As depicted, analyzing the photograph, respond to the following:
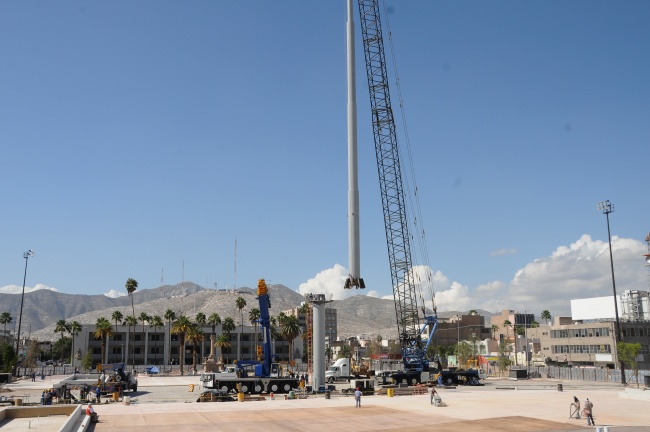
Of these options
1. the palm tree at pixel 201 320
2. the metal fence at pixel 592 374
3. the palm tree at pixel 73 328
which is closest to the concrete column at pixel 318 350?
the metal fence at pixel 592 374

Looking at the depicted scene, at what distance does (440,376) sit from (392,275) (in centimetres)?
2178

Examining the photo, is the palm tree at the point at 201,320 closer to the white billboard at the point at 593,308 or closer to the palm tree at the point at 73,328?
the palm tree at the point at 73,328

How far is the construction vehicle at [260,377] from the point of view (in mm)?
68500

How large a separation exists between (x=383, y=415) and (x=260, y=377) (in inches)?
1014

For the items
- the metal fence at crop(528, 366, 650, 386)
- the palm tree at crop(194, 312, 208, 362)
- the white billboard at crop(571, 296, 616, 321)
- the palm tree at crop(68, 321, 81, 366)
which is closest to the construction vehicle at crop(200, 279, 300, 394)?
the metal fence at crop(528, 366, 650, 386)

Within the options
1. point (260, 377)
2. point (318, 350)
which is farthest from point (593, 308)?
point (260, 377)

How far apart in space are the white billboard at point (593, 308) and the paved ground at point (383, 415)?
95498 mm

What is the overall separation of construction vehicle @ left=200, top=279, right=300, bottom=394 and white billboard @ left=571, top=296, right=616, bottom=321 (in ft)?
356

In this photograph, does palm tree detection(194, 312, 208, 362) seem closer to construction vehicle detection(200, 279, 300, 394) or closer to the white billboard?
construction vehicle detection(200, 279, 300, 394)

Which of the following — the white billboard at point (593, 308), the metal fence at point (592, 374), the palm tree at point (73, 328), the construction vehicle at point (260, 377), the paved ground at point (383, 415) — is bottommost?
the metal fence at point (592, 374)

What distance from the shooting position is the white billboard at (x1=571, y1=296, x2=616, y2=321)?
5950 inches

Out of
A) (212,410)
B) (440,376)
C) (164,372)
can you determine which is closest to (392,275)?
(440,376)

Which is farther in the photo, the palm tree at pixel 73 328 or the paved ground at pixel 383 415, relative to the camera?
the palm tree at pixel 73 328

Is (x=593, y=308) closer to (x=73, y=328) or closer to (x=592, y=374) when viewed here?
(x=592, y=374)
